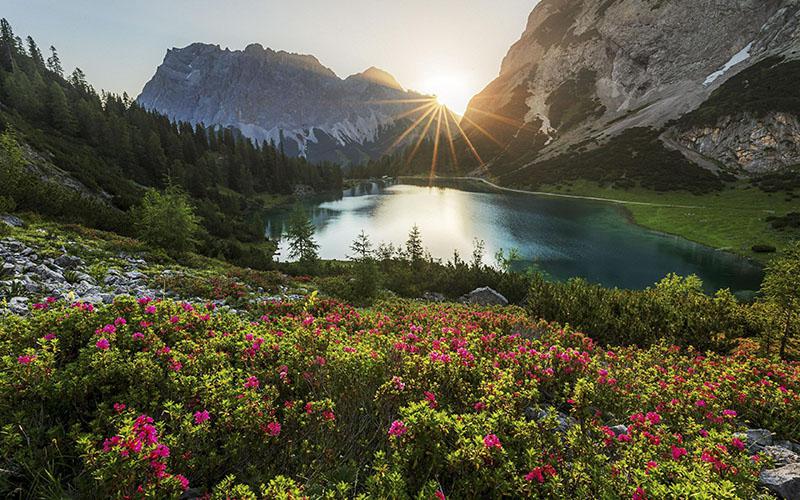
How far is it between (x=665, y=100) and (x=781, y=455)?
177 meters

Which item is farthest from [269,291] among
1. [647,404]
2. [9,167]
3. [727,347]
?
[727,347]

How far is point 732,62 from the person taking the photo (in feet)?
437

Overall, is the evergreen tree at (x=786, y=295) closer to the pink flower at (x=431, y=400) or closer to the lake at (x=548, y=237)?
the pink flower at (x=431, y=400)

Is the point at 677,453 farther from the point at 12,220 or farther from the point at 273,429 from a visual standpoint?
the point at 12,220

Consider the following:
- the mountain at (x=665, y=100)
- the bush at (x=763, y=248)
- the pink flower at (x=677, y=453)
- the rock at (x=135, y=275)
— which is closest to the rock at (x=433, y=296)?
the rock at (x=135, y=275)

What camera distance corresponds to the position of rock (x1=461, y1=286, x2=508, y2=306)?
76.8ft

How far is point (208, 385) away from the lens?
402 centimetres

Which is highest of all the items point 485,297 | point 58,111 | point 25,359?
point 58,111

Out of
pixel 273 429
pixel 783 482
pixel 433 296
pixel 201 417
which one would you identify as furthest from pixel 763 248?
pixel 201 417

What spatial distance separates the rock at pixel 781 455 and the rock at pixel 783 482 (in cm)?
47

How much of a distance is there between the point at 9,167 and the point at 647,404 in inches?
1165

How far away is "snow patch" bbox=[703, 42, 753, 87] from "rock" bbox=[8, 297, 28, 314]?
188210mm

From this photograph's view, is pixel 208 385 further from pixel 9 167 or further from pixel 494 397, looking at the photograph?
pixel 9 167

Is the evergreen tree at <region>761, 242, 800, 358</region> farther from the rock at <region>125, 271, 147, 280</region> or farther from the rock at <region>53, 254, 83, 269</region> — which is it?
Result: the rock at <region>53, 254, 83, 269</region>
